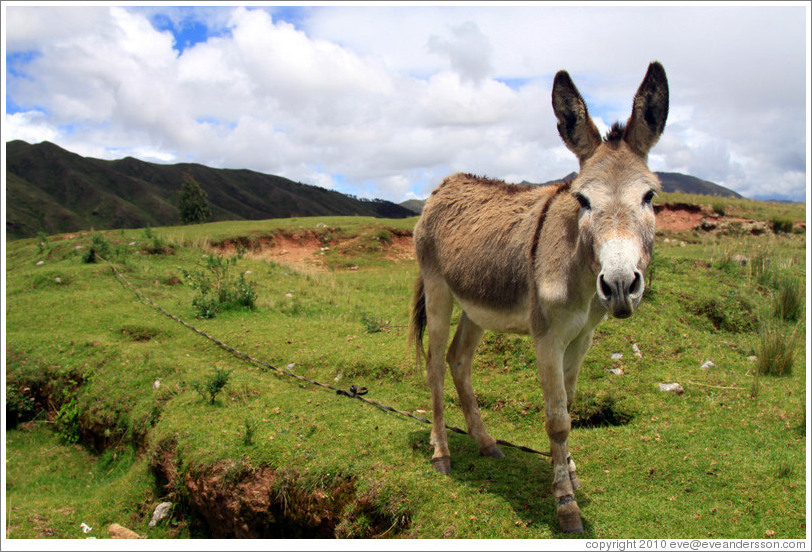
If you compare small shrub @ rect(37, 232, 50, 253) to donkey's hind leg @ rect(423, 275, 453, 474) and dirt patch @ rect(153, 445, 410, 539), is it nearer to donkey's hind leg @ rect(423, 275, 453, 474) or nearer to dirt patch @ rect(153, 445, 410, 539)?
dirt patch @ rect(153, 445, 410, 539)

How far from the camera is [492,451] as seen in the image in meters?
5.17

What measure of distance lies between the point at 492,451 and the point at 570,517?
1.37 m

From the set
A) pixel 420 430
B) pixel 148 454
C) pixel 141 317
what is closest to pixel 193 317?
pixel 141 317

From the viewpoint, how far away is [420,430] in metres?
5.77

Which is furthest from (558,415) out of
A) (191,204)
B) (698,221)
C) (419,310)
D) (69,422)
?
(191,204)

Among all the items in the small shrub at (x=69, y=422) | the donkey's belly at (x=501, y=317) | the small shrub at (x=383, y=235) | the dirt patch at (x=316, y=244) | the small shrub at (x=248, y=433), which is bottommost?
the small shrub at (x=69, y=422)

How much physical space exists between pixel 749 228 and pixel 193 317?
22.5 meters

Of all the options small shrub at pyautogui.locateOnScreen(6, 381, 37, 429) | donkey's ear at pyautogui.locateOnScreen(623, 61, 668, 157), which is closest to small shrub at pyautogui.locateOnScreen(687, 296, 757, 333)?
donkey's ear at pyautogui.locateOnScreen(623, 61, 668, 157)

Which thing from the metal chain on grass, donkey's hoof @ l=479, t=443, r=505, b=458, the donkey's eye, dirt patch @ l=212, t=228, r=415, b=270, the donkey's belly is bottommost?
donkey's hoof @ l=479, t=443, r=505, b=458

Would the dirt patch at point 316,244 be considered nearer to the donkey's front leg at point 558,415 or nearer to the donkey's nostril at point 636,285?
the donkey's front leg at point 558,415

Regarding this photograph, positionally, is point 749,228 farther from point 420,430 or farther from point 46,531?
point 46,531

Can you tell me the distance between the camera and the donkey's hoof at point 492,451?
16.9ft

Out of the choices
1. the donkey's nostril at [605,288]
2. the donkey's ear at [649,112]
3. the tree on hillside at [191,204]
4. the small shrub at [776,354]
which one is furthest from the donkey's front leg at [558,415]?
the tree on hillside at [191,204]

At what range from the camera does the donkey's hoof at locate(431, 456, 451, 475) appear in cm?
484
